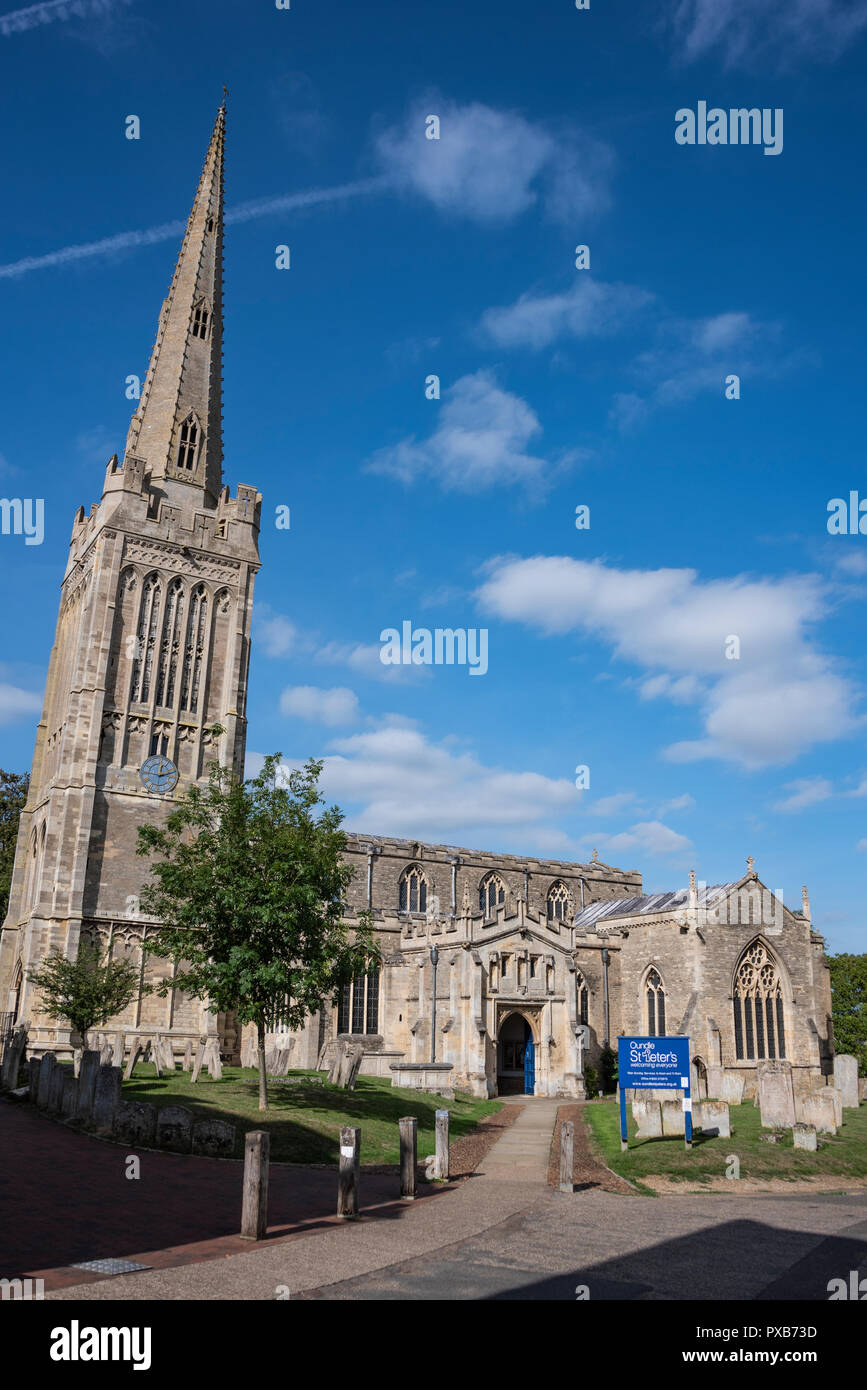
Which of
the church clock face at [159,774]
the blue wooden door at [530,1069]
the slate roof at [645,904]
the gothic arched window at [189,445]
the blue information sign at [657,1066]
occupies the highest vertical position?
the gothic arched window at [189,445]

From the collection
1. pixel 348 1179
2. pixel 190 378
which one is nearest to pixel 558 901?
pixel 190 378

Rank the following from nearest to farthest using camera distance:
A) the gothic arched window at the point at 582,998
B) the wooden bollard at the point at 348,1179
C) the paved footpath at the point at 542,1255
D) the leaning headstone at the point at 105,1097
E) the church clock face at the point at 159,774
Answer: the paved footpath at the point at 542,1255, the wooden bollard at the point at 348,1179, the leaning headstone at the point at 105,1097, the church clock face at the point at 159,774, the gothic arched window at the point at 582,998

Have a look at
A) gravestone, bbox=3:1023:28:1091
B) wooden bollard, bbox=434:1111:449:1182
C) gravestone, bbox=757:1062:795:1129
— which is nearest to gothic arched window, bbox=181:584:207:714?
gravestone, bbox=3:1023:28:1091

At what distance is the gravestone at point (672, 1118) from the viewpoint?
73.3 feet

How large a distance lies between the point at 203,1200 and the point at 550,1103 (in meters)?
23.4

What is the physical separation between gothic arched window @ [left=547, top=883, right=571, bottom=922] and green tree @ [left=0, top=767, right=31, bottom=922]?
27916mm

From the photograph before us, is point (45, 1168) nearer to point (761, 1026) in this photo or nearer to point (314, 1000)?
point (314, 1000)

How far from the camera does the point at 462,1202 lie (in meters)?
14.3

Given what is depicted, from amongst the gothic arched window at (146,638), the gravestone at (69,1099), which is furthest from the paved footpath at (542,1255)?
the gothic arched window at (146,638)

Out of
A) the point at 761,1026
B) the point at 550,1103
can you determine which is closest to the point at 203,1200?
the point at 550,1103

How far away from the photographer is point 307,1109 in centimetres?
2184

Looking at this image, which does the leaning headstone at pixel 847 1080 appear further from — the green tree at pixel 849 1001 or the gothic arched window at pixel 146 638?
the gothic arched window at pixel 146 638

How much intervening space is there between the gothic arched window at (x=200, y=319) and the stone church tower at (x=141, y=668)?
0.05 meters
